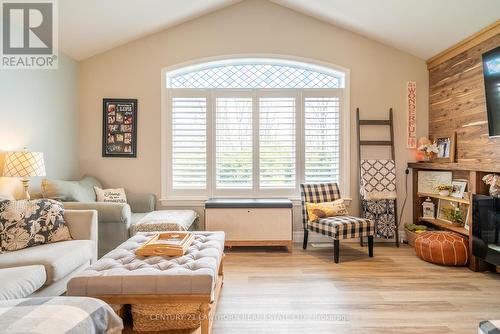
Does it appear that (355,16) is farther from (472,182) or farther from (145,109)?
(145,109)

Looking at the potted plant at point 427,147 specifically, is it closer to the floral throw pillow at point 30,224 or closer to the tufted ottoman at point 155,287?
the tufted ottoman at point 155,287

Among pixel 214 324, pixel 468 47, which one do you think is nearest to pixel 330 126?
pixel 468 47

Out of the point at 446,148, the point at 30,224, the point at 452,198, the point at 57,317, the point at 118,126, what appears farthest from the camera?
the point at 118,126

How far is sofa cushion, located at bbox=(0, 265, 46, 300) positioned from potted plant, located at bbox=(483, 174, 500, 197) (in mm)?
3919

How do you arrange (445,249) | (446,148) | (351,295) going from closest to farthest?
(351,295)
(445,249)
(446,148)

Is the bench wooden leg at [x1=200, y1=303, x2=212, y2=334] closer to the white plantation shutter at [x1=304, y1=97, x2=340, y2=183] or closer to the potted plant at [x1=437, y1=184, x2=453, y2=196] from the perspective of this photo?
the white plantation shutter at [x1=304, y1=97, x2=340, y2=183]

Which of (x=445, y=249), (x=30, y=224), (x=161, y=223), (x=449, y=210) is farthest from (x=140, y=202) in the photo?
(x=449, y=210)

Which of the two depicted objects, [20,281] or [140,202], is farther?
[140,202]

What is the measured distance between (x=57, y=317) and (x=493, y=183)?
3626 millimetres

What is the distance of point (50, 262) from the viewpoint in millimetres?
2234

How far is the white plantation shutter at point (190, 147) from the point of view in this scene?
4.53 meters

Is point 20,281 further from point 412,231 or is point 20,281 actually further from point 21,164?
point 412,231

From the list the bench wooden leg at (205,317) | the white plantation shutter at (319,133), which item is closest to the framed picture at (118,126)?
the white plantation shutter at (319,133)

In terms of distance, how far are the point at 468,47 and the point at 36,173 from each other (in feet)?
15.9
